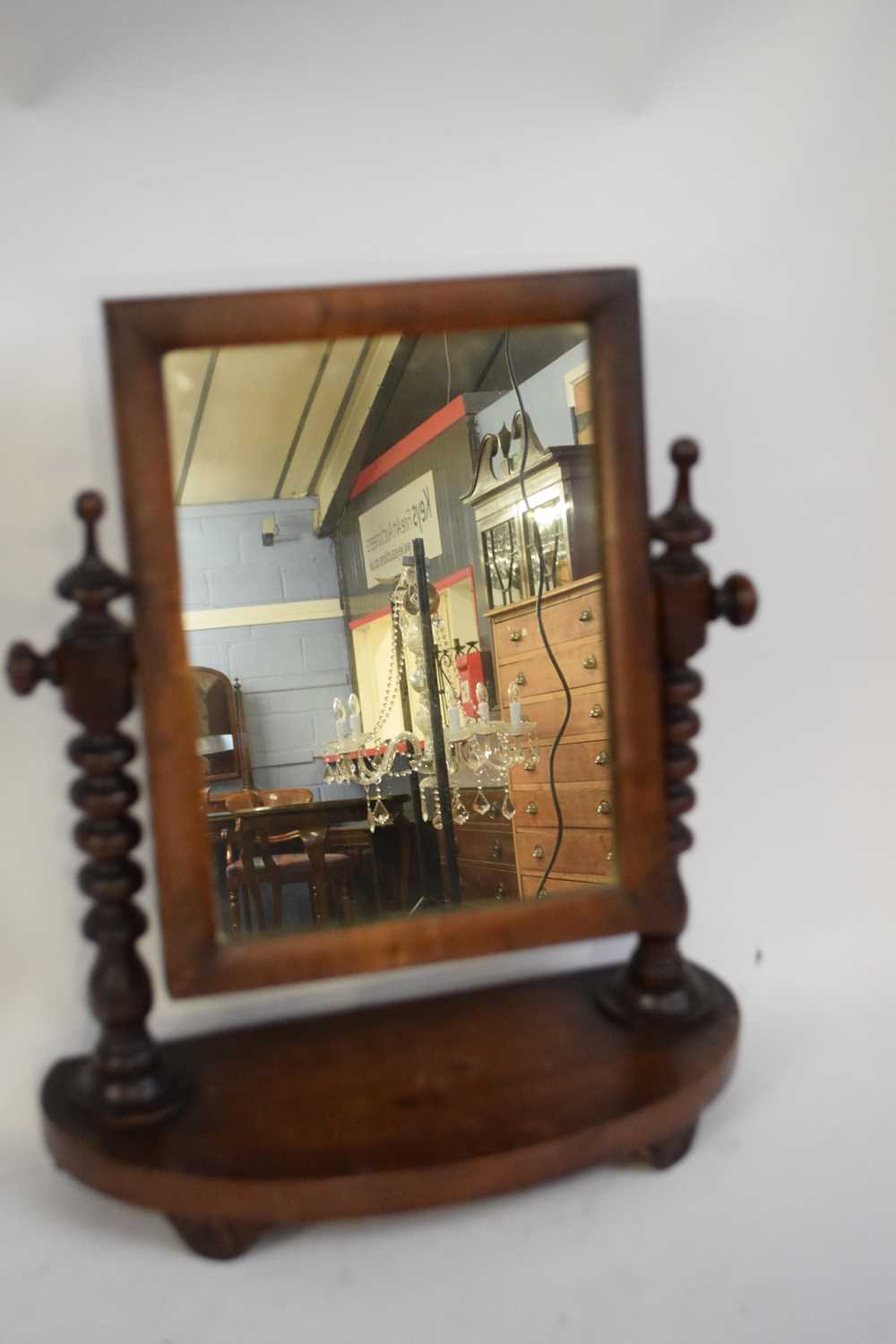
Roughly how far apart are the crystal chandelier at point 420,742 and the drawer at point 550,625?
3.4 inches

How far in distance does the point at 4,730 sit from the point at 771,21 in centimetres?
70

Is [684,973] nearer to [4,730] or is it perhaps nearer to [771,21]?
[4,730]

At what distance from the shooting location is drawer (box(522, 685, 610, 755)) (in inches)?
52.8

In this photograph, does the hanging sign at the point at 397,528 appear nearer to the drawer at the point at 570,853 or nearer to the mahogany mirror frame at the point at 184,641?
the drawer at the point at 570,853

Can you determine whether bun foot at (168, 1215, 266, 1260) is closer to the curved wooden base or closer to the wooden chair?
the curved wooden base

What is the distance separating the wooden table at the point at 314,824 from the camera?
3.44ft

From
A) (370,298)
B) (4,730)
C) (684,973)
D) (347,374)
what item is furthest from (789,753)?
(347,374)

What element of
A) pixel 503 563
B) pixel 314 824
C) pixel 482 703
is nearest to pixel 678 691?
pixel 314 824

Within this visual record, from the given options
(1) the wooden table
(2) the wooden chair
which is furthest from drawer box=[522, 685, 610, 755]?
(2) the wooden chair

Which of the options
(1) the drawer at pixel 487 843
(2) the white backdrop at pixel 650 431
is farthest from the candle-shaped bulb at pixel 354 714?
(2) the white backdrop at pixel 650 431

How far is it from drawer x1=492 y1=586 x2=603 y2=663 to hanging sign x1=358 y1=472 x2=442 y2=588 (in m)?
0.22

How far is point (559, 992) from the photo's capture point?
0.68m

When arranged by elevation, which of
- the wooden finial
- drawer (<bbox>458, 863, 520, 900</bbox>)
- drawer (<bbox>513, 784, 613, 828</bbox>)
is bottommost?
drawer (<bbox>458, 863, 520, 900</bbox>)

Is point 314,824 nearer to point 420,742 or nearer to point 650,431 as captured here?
point 420,742
